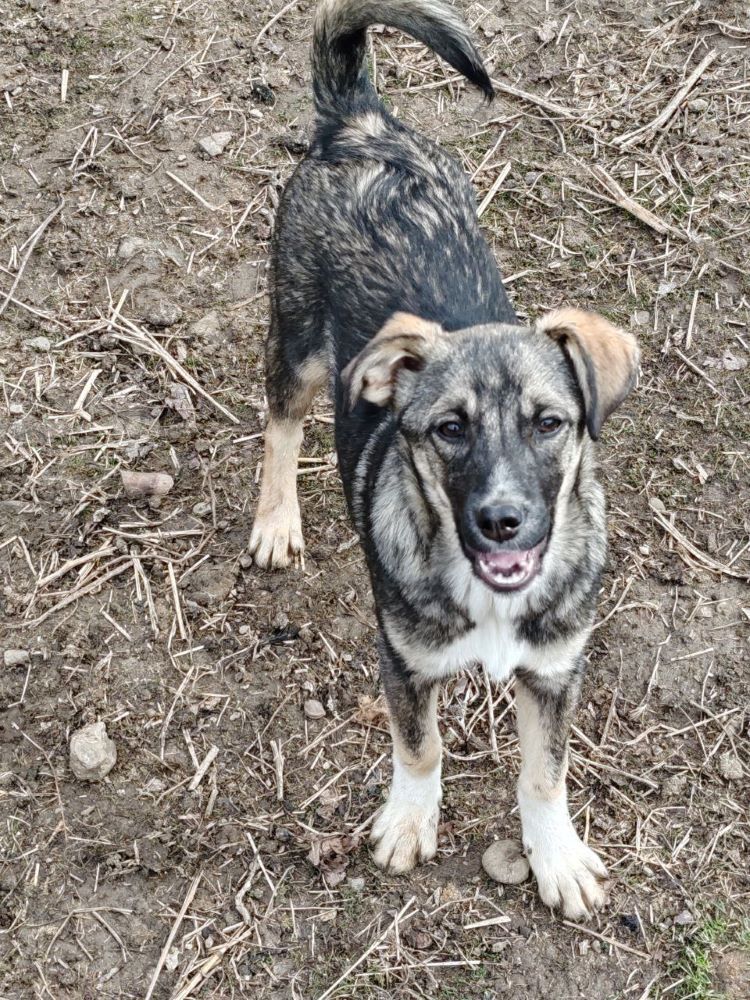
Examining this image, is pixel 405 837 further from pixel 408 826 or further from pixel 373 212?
pixel 373 212

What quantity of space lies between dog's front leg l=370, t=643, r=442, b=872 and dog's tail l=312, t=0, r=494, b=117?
2.14m

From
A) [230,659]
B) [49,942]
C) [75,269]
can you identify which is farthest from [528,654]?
[75,269]

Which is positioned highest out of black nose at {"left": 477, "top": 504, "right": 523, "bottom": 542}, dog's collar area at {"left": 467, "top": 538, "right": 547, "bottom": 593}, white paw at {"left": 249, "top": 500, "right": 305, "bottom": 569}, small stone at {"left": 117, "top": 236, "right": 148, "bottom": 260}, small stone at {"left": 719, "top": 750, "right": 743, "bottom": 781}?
black nose at {"left": 477, "top": 504, "right": 523, "bottom": 542}

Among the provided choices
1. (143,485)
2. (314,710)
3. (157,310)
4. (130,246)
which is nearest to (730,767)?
(314,710)

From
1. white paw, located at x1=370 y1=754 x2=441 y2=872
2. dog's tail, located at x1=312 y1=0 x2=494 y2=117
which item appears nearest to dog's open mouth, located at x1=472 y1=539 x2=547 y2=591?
white paw, located at x1=370 y1=754 x2=441 y2=872

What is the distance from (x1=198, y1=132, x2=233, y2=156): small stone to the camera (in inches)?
235

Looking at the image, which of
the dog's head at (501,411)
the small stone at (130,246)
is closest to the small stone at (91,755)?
the dog's head at (501,411)

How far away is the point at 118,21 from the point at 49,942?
4.89 metres

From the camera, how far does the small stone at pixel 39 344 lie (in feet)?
17.7

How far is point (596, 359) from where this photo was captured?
10.8 ft

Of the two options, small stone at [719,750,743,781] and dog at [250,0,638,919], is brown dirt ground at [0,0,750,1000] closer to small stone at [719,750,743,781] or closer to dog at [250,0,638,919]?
small stone at [719,750,743,781]

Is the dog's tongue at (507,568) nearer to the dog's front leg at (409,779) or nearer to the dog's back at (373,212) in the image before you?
the dog's front leg at (409,779)

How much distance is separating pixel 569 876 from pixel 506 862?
241mm

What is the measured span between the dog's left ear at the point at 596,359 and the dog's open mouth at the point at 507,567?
41 centimetres
